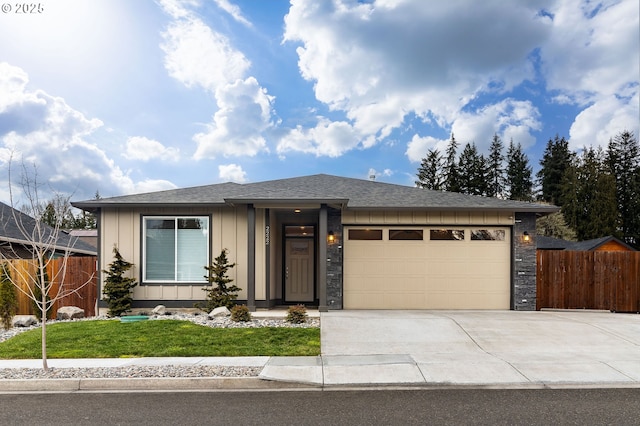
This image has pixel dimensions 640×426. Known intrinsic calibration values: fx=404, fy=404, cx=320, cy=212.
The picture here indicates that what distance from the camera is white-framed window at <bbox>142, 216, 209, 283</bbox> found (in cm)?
1066

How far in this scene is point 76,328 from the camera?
8430 mm

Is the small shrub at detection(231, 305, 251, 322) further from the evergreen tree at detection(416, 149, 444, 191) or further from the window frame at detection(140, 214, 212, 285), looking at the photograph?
the evergreen tree at detection(416, 149, 444, 191)

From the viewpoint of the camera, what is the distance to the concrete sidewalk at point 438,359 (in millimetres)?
5242

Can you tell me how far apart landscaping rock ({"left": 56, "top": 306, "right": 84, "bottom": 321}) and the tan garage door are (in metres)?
6.88

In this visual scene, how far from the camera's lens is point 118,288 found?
400 inches

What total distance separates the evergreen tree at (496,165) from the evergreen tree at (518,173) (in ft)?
2.49

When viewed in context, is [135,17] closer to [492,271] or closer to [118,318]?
[118,318]

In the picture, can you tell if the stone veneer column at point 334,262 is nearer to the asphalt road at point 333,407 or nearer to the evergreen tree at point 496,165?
the asphalt road at point 333,407

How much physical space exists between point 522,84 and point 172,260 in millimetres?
31107

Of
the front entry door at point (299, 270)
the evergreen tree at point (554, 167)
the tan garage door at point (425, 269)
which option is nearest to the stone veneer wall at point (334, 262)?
the tan garage door at point (425, 269)

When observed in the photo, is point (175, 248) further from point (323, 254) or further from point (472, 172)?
point (472, 172)

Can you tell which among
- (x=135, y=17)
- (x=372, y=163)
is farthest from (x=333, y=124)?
(x=135, y=17)

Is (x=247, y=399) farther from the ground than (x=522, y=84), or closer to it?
closer to it

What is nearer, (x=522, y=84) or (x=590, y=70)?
(x=590, y=70)
